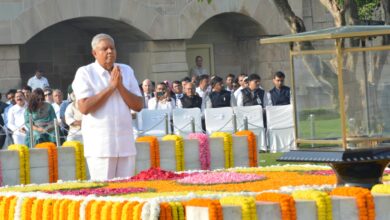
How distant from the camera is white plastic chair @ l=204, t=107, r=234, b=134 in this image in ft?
83.7

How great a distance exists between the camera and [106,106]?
13.6 m

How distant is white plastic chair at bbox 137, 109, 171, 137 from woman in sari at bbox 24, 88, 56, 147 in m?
2.09

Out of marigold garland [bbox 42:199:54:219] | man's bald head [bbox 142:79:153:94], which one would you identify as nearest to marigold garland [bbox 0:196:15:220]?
marigold garland [bbox 42:199:54:219]

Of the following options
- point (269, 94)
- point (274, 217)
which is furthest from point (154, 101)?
point (274, 217)

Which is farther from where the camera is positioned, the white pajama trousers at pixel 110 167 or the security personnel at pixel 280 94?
the security personnel at pixel 280 94

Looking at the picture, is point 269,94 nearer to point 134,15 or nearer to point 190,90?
point 190,90

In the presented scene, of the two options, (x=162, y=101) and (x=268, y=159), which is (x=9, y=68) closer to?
(x=162, y=101)

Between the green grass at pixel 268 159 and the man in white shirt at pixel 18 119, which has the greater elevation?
the man in white shirt at pixel 18 119

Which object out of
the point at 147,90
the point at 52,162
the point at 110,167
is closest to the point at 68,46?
the point at 147,90

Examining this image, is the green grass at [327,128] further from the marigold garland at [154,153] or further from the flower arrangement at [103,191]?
the marigold garland at [154,153]

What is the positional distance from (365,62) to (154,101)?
14.8 metres

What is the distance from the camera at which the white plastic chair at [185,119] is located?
82.6 ft

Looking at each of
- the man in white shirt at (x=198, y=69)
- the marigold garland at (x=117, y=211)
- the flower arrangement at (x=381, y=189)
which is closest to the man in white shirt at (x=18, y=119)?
the man in white shirt at (x=198, y=69)

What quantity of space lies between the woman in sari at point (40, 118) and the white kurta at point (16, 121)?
2.30 feet
